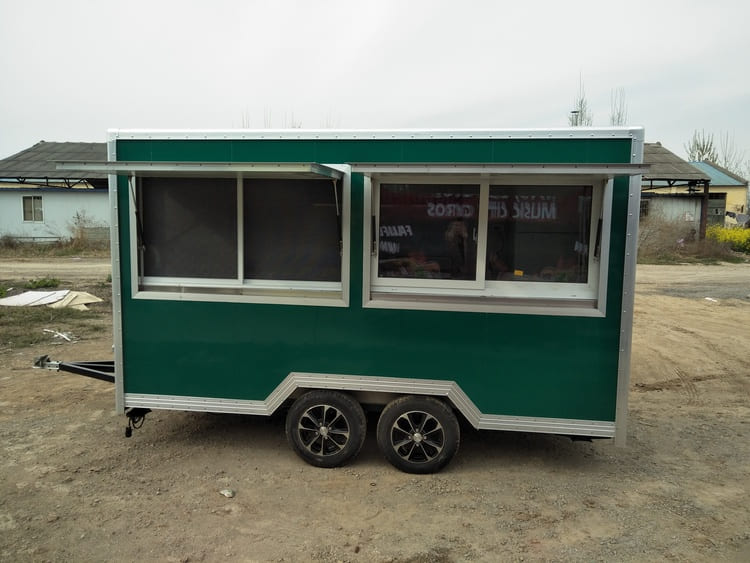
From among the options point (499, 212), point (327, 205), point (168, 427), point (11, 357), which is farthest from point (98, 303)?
point (499, 212)

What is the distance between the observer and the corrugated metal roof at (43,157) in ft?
91.4

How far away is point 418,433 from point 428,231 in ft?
5.27

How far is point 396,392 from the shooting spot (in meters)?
4.71

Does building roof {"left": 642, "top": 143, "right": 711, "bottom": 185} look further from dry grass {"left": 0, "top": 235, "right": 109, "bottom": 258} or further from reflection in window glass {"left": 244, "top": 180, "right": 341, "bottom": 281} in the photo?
dry grass {"left": 0, "top": 235, "right": 109, "bottom": 258}

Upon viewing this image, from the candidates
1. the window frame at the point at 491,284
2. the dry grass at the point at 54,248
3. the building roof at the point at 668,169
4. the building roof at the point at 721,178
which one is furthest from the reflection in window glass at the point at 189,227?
the building roof at the point at 721,178

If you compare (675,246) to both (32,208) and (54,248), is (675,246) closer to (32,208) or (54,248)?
(54,248)

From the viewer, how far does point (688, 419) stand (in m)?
6.45

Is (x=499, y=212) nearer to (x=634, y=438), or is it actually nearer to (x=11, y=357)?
(x=634, y=438)

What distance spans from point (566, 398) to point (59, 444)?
4.42 metres

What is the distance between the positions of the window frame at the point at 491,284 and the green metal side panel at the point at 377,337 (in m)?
0.07

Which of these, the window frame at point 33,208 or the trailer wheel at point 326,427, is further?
the window frame at point 33,208

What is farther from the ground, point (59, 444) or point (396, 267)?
point (396, 267)

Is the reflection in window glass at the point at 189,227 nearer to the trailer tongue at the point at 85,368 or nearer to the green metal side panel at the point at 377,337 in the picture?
the green metal side panel at the point at 377,337

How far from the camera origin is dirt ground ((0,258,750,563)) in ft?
12.3
